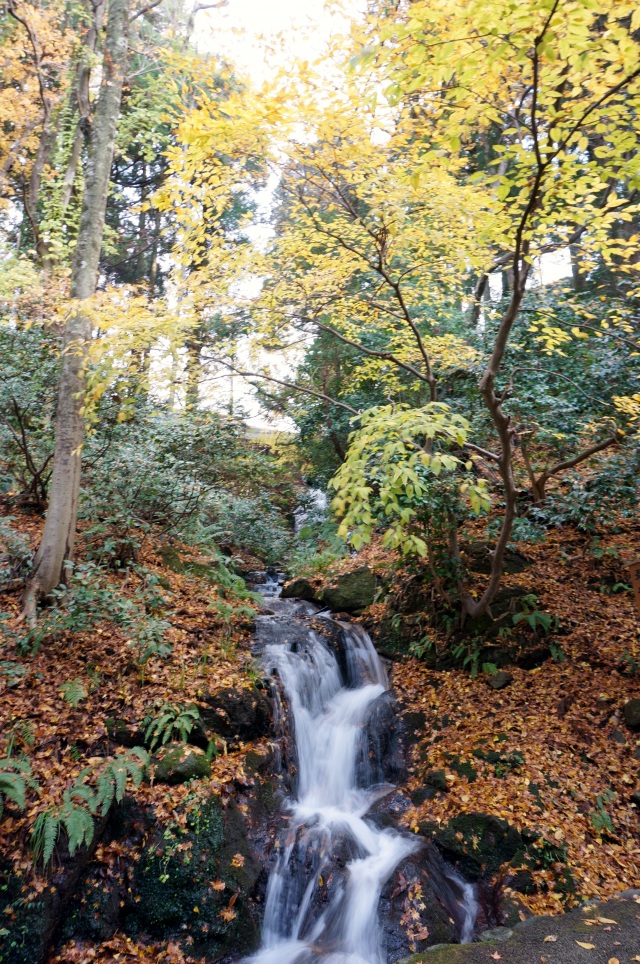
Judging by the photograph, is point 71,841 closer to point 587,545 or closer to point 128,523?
point 128,523

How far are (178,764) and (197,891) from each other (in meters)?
1.02

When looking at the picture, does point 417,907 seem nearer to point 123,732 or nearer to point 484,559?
point 123,732

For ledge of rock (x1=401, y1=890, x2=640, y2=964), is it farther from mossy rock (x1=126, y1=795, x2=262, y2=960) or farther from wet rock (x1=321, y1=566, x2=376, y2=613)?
wet rock (x1=321, y1=566, x2=376, y2=613)

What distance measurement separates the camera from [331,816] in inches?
227

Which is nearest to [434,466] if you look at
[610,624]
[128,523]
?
[610,624]

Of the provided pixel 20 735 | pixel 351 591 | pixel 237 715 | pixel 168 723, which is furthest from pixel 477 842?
pixel 351 591

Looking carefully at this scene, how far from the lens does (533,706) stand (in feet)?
20.8

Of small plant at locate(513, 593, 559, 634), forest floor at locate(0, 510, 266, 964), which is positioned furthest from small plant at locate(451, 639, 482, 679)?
forest floor at locate(0, 510, 266, 964)

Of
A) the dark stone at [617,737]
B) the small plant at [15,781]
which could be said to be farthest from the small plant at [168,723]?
the dark stone at [617,737]

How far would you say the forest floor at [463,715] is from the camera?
4.57 metres

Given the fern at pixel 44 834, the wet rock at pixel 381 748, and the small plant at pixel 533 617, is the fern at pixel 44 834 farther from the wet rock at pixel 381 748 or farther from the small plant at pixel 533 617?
the small plant at pixel 533 617

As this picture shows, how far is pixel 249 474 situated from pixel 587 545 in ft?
24.6

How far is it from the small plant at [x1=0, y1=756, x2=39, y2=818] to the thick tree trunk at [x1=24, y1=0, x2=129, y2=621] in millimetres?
1890

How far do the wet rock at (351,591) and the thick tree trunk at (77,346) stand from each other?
191 inches
